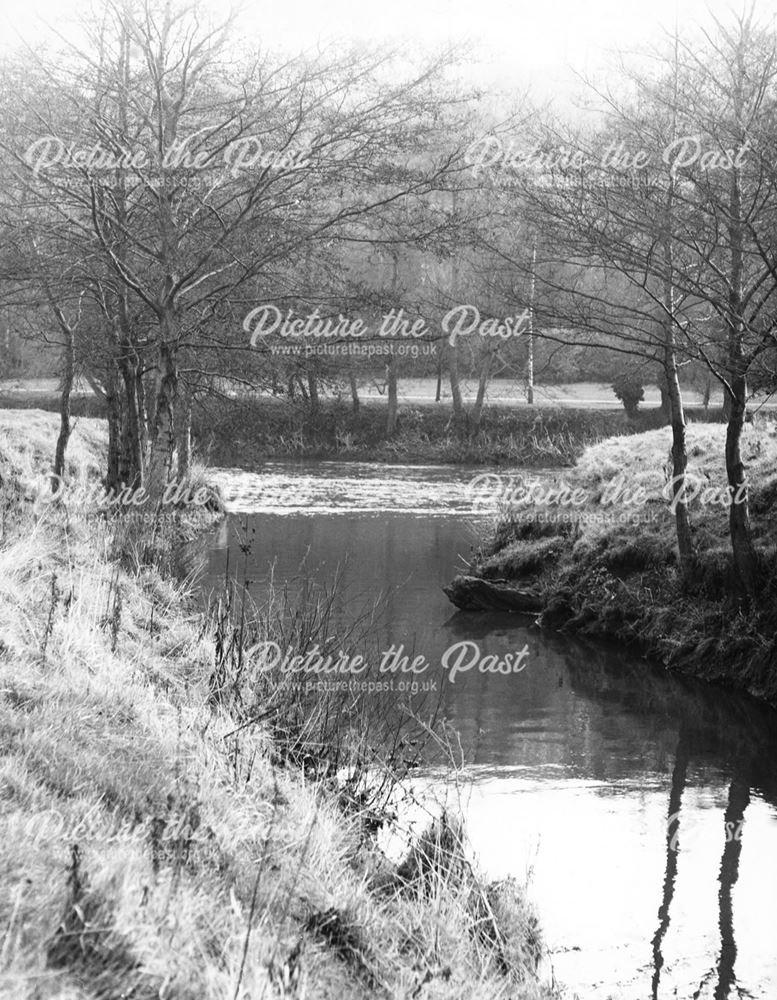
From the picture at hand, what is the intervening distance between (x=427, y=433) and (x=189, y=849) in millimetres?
40820

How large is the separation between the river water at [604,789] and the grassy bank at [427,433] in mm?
21767

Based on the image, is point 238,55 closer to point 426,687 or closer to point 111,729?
point 426,687

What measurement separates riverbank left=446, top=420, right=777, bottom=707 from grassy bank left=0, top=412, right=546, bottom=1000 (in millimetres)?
7232

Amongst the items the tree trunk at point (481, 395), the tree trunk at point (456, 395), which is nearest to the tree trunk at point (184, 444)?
the tree trunk at point (481, 395)

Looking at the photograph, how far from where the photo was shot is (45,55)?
45.1 ft

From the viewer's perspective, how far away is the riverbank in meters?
14.4

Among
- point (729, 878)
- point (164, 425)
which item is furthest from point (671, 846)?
point (164, 425)

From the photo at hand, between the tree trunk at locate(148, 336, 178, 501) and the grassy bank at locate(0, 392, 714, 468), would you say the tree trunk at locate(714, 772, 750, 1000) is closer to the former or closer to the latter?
the tree trunk at locate(148, 336, 178, 501)

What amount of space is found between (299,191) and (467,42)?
2464mm

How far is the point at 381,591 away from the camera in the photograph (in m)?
14.8

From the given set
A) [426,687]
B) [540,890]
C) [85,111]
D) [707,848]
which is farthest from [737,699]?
[85,111]

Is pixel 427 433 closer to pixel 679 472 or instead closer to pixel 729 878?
pixel 679 472

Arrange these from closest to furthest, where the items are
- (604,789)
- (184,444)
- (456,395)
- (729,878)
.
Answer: (729,878) < (604,789) < (184,444) < (456,395)

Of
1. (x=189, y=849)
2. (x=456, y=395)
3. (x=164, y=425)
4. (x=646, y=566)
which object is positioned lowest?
(x=189, y=849)
